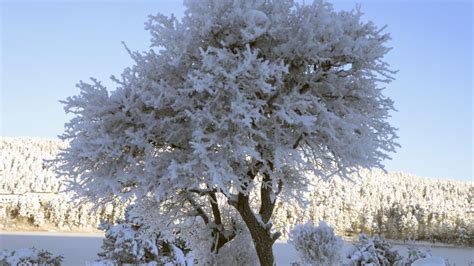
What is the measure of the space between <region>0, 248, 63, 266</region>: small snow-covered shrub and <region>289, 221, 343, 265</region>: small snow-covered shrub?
7.49 metres

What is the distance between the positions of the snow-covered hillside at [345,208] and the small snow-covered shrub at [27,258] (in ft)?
112

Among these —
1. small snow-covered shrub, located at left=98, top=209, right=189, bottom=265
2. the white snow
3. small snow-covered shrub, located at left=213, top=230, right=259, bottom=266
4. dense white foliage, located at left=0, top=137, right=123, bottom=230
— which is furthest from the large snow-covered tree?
dense white foliage, located at left=0, top=137, right=123, bottom=230

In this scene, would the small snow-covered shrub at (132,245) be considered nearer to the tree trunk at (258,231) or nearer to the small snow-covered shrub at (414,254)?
the tree trunk at (258,231)

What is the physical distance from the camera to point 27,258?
13820 mm

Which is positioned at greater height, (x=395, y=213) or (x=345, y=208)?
(x=345, y=208)

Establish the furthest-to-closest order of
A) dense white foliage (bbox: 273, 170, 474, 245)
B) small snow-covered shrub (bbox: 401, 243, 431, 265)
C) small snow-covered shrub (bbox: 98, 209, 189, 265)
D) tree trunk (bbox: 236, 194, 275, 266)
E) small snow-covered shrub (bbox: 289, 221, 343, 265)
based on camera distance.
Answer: dense white foliage (bbox: 273, 170, 474, 245)
small snow-covered shrub (bbox: 98, 209, 189, 265)
small snow-covered shrub (bbox: 401, 243, 431, 265)
small snow-covered shrub (bbox: 289, 221, 343, 265)
tree trunk (bbox: 236, 194, 275, 266)

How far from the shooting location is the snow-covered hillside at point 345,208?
2120 inches

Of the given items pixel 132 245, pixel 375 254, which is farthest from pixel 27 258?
pixel 375 254

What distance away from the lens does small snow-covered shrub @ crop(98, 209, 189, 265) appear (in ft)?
46.2

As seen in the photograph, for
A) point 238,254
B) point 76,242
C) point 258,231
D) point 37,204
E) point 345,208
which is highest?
point 345,208

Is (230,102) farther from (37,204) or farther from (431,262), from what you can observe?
(37,204)

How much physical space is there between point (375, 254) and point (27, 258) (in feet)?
33.9

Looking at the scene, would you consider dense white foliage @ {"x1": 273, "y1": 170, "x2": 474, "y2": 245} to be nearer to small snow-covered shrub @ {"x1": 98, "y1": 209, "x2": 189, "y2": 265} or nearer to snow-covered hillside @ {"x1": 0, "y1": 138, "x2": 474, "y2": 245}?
snow-covered hillside @ {"x1": 0, "y1": 138, "x2": 474, "y2": 245}

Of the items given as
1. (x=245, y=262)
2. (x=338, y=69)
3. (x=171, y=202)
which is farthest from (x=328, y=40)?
(x=245, y=262)
